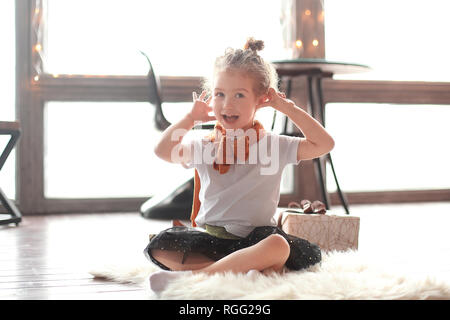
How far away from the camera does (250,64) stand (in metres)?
1.55

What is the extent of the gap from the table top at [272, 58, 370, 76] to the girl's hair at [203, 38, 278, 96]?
3.71 ft

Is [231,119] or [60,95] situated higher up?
[60,95]

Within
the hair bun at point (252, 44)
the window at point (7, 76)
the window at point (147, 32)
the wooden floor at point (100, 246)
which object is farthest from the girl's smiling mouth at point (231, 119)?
the window at point (7, 76)

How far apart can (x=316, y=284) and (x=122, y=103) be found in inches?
90.7

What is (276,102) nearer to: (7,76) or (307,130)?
(307,130)

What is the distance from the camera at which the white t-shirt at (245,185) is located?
1.55m

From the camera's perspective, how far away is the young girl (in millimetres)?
1533

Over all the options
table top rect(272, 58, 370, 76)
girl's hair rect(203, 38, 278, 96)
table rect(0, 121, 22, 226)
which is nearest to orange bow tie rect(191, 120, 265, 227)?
girl's hair rect(203, 38, 278, 96)

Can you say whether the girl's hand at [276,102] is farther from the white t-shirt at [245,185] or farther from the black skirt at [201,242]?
the black skirt at [201,242]

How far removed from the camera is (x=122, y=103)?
344cm

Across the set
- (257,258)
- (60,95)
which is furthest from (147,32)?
(257,258)

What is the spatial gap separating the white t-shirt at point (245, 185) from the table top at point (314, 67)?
121 cm

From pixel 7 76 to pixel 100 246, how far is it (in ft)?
4.97
